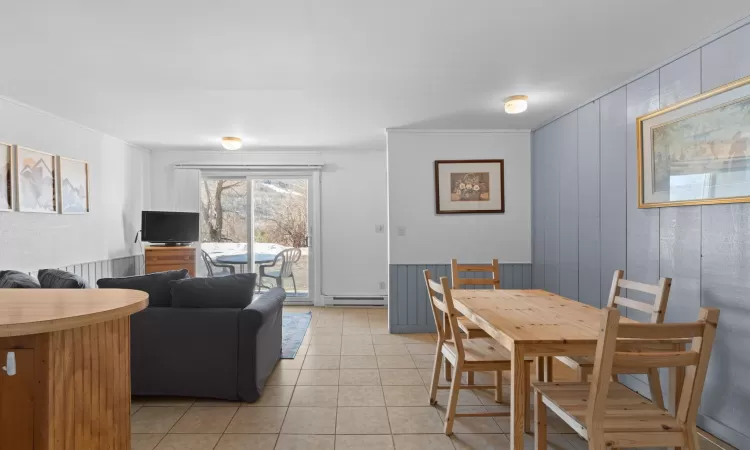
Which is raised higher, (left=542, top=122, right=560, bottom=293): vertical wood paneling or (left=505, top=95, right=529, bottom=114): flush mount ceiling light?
(left=505, top=95, right=529, bottom=114): flush mount ceiling light

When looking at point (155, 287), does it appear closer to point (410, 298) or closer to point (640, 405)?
point (410, 298)

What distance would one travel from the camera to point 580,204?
12.9ft

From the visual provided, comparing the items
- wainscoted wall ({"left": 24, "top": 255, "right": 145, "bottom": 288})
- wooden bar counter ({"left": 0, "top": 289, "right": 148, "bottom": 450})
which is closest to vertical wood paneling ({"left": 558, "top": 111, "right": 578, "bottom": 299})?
wooden bar counter ({"left": 0, "top": 289, "right": 148, "bottom": 450})

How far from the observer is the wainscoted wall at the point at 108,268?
4633 millimetres

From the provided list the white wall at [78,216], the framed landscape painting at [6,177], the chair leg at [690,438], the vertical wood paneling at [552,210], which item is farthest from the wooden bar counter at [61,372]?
the vertical wood paneling at [552,210]

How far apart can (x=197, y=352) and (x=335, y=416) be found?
1.01 metres

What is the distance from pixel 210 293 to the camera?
2973 mm

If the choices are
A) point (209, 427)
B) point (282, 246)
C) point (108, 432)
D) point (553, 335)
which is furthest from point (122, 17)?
point (282, 246)

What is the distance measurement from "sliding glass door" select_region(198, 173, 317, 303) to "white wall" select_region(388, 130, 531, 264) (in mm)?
1938

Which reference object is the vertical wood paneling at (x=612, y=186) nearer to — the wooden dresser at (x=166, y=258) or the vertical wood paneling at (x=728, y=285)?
the vertical wood paneling at (x=728, y=285)

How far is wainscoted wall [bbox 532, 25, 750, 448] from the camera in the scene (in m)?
2.39

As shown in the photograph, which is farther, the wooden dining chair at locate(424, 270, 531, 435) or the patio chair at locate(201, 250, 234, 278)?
the patio chair at locate(201, 250, 234, 278)

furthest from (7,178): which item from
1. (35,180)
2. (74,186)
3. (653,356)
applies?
(653,356)

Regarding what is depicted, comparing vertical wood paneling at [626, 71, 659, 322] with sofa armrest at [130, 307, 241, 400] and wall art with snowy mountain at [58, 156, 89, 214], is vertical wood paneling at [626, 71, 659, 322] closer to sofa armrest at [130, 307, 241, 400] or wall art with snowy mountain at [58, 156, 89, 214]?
sofa armrest at [130, 307, 241, 400]
